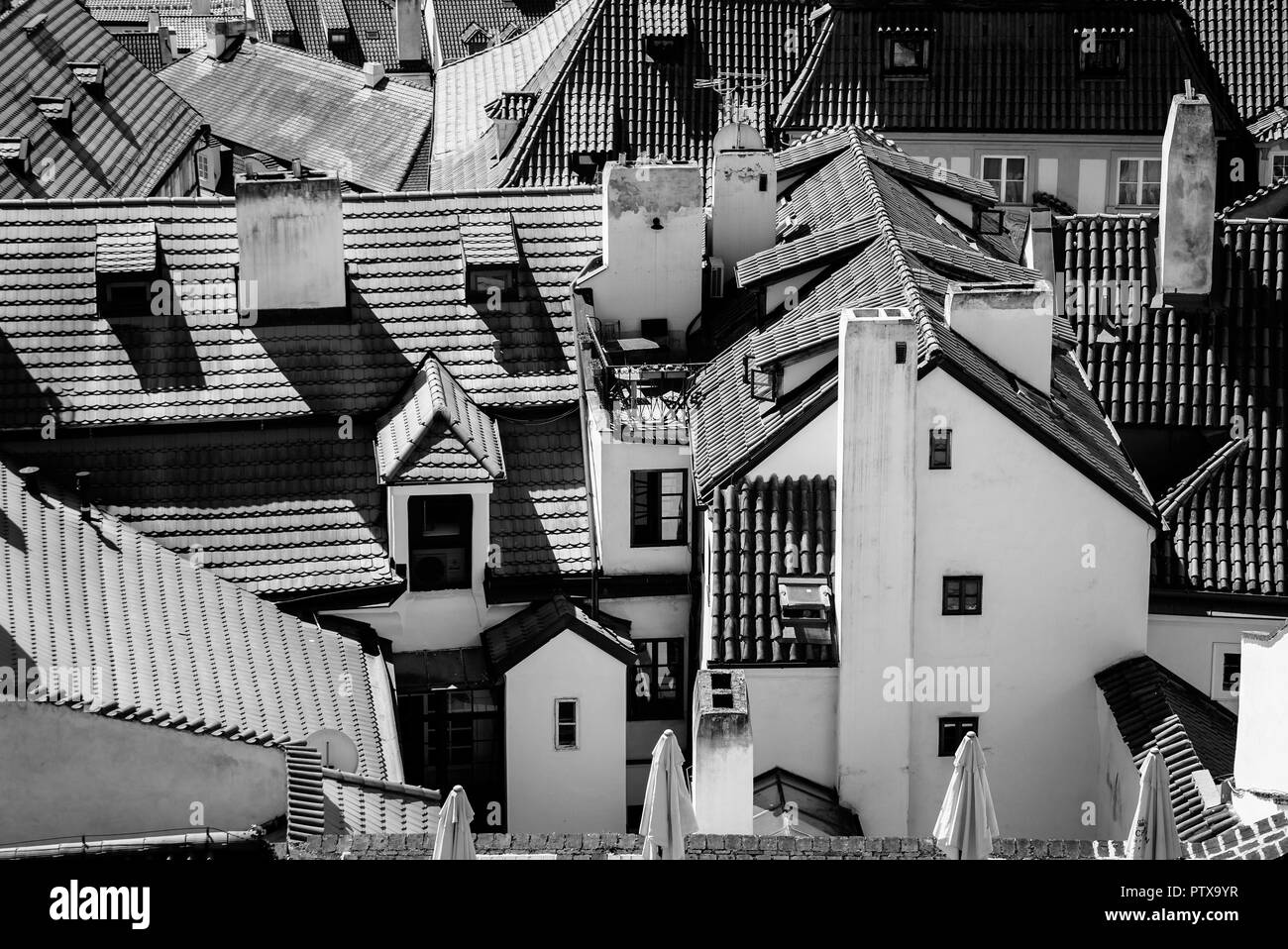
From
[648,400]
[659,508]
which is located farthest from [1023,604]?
[648,400]

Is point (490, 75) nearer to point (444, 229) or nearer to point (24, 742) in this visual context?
point (444, 229)

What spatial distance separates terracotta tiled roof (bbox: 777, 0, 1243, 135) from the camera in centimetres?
6831

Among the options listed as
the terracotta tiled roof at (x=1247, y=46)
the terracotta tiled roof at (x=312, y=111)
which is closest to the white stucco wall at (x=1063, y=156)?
the terracotta tiled roof at (x=1247, y=46)

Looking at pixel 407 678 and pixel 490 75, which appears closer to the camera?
pixel 407 678

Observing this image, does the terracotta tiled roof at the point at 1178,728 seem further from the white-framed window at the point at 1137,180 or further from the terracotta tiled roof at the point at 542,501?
the white-framed window at the point at 1137,180

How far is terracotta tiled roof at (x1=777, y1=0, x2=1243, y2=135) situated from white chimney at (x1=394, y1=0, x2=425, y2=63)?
153 ft

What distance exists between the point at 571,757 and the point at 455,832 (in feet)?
42.8

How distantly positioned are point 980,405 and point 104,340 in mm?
16258

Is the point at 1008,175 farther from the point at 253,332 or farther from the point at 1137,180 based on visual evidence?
the point at 253,332

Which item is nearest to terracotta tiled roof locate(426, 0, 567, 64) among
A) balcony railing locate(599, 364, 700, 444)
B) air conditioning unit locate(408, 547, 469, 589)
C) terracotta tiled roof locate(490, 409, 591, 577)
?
balcony railing locate(599, 364, 700, 444)

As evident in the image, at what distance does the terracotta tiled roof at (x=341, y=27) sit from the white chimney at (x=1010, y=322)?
248 ft

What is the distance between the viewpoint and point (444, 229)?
45.6 m
